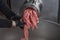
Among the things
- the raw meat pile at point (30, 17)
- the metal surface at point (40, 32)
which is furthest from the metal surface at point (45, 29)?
the raw meat pile at point (30, 17)

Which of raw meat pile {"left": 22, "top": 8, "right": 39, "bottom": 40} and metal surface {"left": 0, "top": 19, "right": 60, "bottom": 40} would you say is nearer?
raw meat pile {"left": 22, "top": 8, "right": 39, "bottom": 40}

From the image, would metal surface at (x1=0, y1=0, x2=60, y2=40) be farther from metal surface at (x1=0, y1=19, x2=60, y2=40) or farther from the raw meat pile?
the raw meat pile

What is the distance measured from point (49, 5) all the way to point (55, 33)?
0.19 meters

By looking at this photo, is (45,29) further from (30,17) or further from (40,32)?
(30,17)

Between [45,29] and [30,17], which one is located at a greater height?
A: [30,17]

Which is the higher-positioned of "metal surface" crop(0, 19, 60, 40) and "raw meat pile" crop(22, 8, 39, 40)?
"raw meat pile" crop(22, 8, 39, 40)

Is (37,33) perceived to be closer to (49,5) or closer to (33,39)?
(33,39)

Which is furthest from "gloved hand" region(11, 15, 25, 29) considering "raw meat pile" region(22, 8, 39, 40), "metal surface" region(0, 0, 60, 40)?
"metal surface" region(0, 0, 60, 40)

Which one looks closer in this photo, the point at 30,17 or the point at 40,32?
the point at 30,17

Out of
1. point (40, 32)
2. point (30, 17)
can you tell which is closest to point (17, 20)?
point (30, 17)

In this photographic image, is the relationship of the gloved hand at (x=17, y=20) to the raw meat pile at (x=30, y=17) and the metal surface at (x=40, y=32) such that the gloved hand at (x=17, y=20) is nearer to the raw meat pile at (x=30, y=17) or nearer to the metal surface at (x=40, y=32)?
the raw meat pile at (x=30, y=17)

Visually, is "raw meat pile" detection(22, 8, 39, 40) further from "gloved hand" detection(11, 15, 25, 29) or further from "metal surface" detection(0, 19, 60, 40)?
"metal surface" detection(0, 19, 60, 40)

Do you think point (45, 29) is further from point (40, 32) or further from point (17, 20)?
point (17, 20)

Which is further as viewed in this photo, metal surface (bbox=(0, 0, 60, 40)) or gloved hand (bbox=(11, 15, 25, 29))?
metal surface (bbox=(0, 0, 60, 40))
